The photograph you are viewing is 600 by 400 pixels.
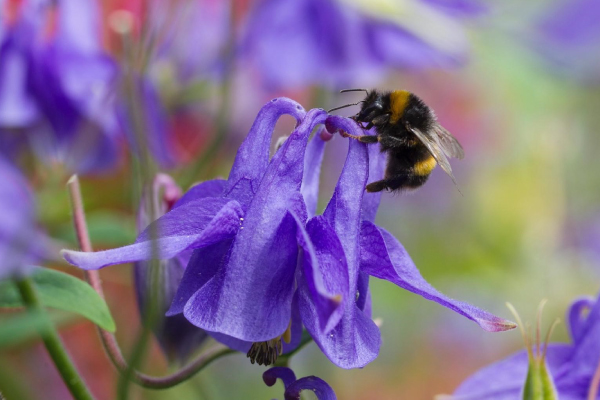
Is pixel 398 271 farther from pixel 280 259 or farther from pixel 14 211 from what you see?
pixel 14 211

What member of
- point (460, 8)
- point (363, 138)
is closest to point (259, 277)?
point (363, 138)

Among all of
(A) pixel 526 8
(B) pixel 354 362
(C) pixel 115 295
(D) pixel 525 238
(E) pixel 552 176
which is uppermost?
(A) pixel 526 8

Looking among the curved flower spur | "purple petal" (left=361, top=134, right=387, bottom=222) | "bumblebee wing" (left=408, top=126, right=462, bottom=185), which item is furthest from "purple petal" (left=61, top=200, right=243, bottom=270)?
"bumblebee wing" (left=408, top=126, right=462, bottom=185)

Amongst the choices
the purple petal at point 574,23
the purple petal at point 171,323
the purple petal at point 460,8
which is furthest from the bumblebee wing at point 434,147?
the purple petal at point 574,23

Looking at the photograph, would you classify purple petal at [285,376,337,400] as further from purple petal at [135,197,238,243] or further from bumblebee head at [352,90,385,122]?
bumblebee head at [352,90,385,122]

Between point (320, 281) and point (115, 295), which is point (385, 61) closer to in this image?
point (115, 295)

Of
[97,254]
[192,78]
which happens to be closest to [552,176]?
[192,78]

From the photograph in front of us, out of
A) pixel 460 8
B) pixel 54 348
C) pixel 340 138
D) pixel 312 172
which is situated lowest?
pixel 340 138
